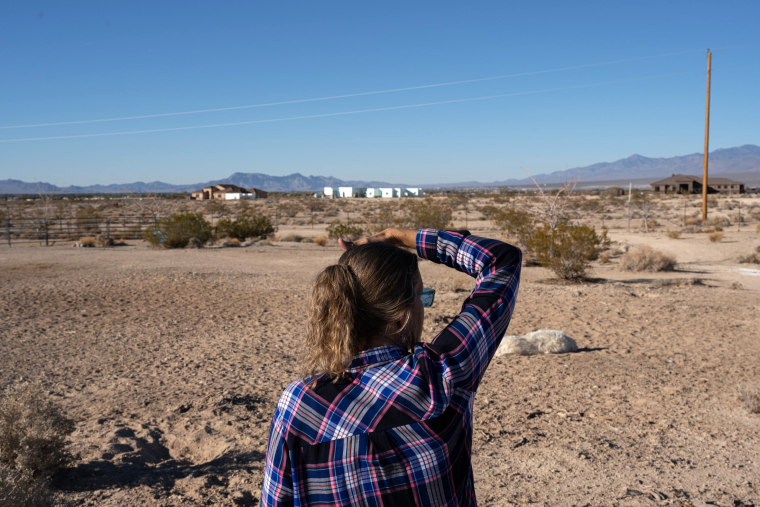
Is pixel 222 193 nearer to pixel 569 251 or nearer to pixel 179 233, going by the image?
pixel 179 233

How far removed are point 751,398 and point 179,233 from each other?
836 inches

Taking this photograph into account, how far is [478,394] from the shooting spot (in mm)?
6707

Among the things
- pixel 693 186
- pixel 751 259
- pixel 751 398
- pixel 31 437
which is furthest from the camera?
pixel 693 186

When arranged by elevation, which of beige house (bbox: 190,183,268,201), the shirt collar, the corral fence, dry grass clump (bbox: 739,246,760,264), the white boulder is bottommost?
dry grass clump (bbox: 739,246,760,264)

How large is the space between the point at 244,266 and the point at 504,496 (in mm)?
13818

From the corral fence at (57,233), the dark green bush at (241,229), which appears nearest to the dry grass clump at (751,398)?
the dark green bush at (241,229)

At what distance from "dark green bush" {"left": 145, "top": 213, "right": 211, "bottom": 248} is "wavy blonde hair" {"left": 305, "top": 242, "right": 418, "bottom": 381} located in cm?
2351

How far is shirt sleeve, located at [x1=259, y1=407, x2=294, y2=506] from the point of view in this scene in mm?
1545

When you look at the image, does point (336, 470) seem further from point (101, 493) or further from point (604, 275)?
point (604, 275)

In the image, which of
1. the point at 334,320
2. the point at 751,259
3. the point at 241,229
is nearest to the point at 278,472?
the point at 334,320

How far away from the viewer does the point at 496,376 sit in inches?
289

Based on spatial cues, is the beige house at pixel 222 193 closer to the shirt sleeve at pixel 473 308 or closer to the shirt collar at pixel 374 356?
the shirt sleeve at pixel 473 308

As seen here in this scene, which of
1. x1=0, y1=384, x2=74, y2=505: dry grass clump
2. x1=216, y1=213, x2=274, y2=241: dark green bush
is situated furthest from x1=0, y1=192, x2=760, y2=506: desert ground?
x1=216, y1=213, x2=274, y2=241: dark green bush

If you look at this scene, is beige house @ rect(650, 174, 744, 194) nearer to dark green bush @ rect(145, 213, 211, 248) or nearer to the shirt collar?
dark green bush @ rect(145, 213, 211, 248)
